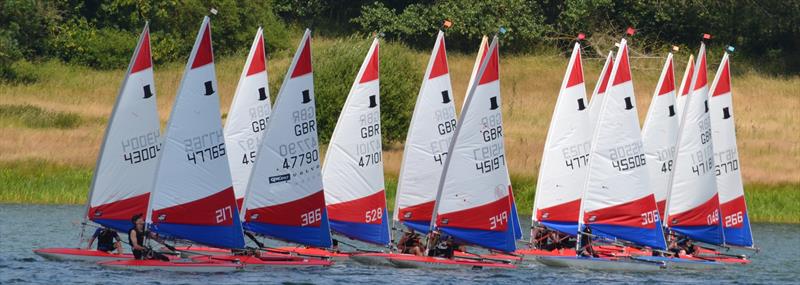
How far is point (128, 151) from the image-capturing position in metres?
38.7

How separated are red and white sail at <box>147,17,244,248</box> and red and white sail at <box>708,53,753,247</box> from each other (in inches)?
682

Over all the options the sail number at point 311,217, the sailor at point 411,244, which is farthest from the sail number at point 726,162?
the sail number at point 311,217

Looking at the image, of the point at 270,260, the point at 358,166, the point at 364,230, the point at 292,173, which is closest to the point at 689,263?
the point at 364,230

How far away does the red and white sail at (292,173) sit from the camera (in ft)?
133

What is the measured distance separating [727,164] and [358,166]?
42.8 feet

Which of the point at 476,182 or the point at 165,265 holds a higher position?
the point at 476,182

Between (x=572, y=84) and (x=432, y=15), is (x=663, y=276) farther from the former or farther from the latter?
(x=432, y=15)

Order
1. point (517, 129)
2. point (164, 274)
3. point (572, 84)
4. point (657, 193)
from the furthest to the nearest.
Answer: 1. point (517, 129)
2. point (657, 193)
3. point (572, 84)
4. point (164, 274)

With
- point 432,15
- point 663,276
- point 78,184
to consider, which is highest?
point 432,15

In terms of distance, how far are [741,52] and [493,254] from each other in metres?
53.4

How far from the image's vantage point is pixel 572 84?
46750 millimetres

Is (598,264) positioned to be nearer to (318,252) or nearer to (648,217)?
(648,217)

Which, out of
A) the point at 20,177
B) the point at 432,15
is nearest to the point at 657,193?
the point at 20,177

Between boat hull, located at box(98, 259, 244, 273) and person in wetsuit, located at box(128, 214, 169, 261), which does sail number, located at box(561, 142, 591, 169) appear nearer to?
boat hull, located at box(98, 259, 244, 273)
